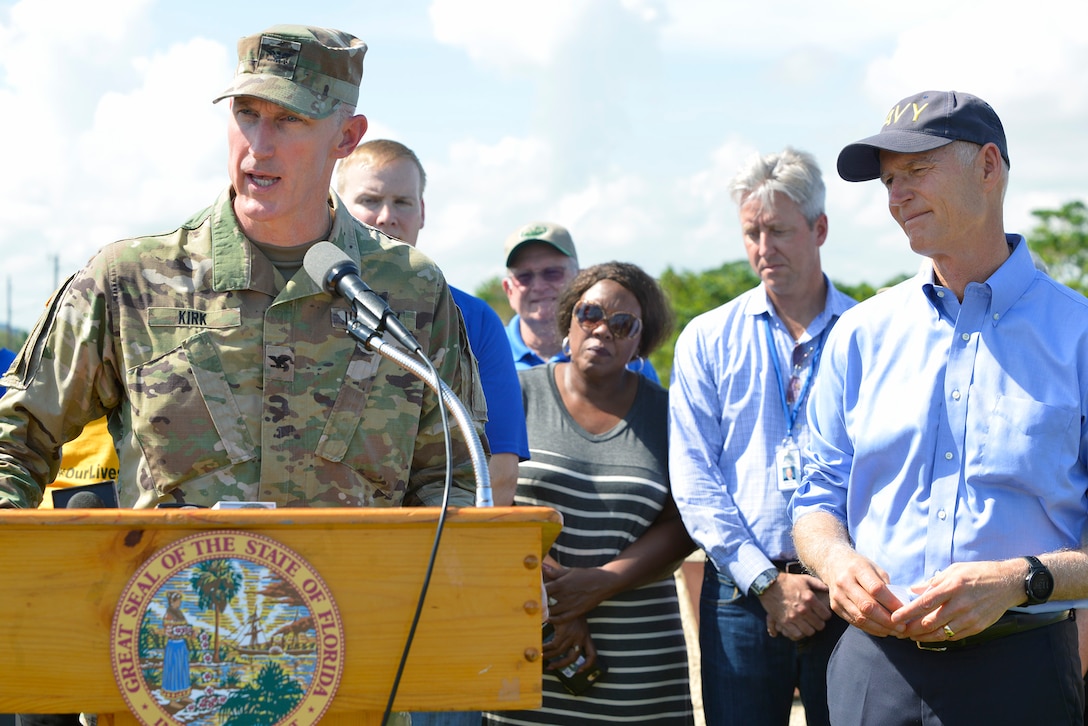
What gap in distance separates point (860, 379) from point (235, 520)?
206cm

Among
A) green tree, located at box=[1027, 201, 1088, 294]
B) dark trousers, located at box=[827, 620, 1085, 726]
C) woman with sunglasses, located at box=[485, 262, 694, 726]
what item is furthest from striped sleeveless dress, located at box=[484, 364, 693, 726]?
green tree, located at box=[1027, 201, 1088, 294]

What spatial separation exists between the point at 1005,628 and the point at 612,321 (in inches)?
76.1

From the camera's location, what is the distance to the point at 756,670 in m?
3.87

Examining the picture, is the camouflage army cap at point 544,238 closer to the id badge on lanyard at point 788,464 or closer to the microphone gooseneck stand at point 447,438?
the id badge on lanyard at point 788,464

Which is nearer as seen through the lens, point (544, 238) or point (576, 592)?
point (576, 592)

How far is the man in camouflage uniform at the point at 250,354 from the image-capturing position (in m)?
2.50

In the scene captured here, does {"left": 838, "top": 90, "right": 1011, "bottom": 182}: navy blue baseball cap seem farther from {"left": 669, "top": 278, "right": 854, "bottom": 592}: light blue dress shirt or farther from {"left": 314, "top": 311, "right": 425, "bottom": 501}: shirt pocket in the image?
{"left": 314, "top": 311, "right": 425, "bottom": 501}: shirt pocket

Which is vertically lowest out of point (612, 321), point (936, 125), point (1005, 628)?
point (1005, 628)

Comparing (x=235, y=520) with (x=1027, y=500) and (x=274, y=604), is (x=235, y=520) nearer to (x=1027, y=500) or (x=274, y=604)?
(x=274, y=604)

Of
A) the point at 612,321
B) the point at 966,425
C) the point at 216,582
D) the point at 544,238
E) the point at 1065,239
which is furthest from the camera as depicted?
the point at 1065,239

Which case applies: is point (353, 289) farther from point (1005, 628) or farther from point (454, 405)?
point (1005, 628)

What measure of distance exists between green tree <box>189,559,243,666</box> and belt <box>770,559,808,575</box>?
7.89ft

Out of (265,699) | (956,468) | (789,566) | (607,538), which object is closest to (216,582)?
(265,699)

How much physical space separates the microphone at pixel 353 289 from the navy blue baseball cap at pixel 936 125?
5.26ft
